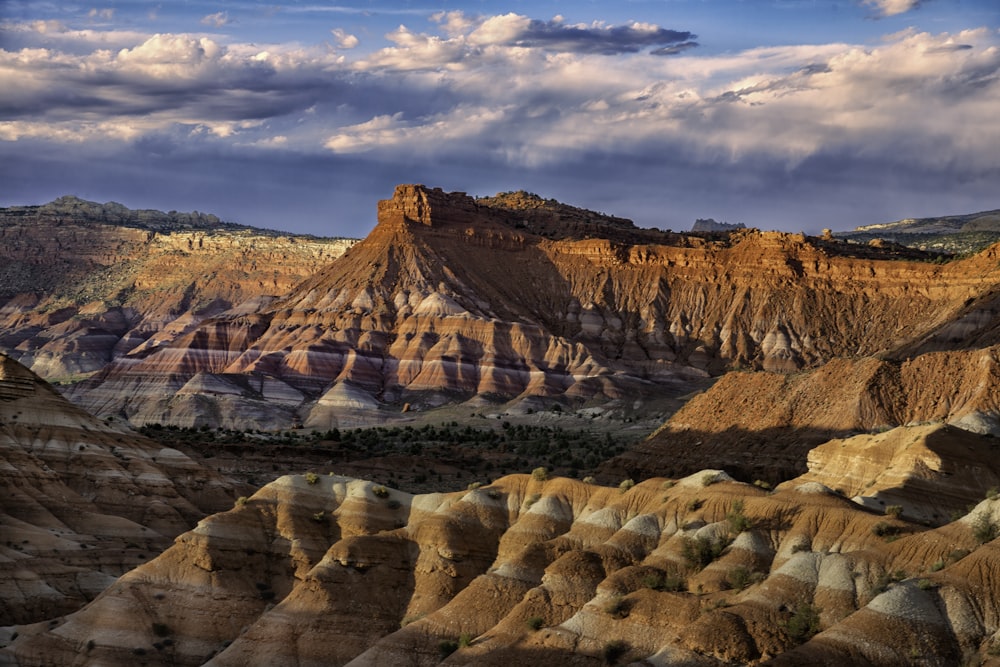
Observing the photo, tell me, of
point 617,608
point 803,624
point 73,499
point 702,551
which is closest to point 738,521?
point 702,551

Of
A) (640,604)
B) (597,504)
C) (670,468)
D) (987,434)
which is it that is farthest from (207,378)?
(640,604)

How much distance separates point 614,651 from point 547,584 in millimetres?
6187

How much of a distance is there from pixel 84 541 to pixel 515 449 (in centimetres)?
6598

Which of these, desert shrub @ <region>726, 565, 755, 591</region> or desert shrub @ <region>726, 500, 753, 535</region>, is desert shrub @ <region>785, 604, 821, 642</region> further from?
desert shrub @ <region>726, 500, 753, 535</region>

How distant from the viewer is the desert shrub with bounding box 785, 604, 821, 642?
1443 inches

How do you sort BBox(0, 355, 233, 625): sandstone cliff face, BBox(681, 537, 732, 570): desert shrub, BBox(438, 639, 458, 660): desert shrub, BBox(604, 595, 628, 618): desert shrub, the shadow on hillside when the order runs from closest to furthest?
BBox(604, 595, 628, 618): desert shrub, BBox(681, 537, 732, 570): desert shrub, BBox(438, 639, 458, 660): desert shrub, BBox(0, 355, 233, 625): sandstone cliff face, the shadow on hillside

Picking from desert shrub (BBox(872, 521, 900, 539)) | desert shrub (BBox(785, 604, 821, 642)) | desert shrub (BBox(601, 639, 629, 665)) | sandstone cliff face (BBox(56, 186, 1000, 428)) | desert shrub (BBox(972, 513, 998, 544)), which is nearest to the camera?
desert shrub (BBox(785, 604, 821, 642))

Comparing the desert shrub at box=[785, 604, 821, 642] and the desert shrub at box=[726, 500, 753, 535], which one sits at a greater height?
the desert shrub at box=[726, 500, 753, 535]

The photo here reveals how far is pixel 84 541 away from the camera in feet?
230

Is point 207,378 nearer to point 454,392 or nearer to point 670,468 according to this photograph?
point 454,392

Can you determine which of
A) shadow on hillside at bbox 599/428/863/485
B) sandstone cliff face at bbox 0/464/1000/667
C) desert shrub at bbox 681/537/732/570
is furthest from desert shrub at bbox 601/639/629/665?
shadow on hillside at bbox 599/428/863/485

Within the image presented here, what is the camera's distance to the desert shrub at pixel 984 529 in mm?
38594

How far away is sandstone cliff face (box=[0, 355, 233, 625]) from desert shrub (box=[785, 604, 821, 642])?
32913 millimetres

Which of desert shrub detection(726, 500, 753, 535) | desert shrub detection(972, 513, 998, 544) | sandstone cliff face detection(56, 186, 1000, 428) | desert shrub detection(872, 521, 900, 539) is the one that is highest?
desert shrub detection(972, 513, 998, 544)
